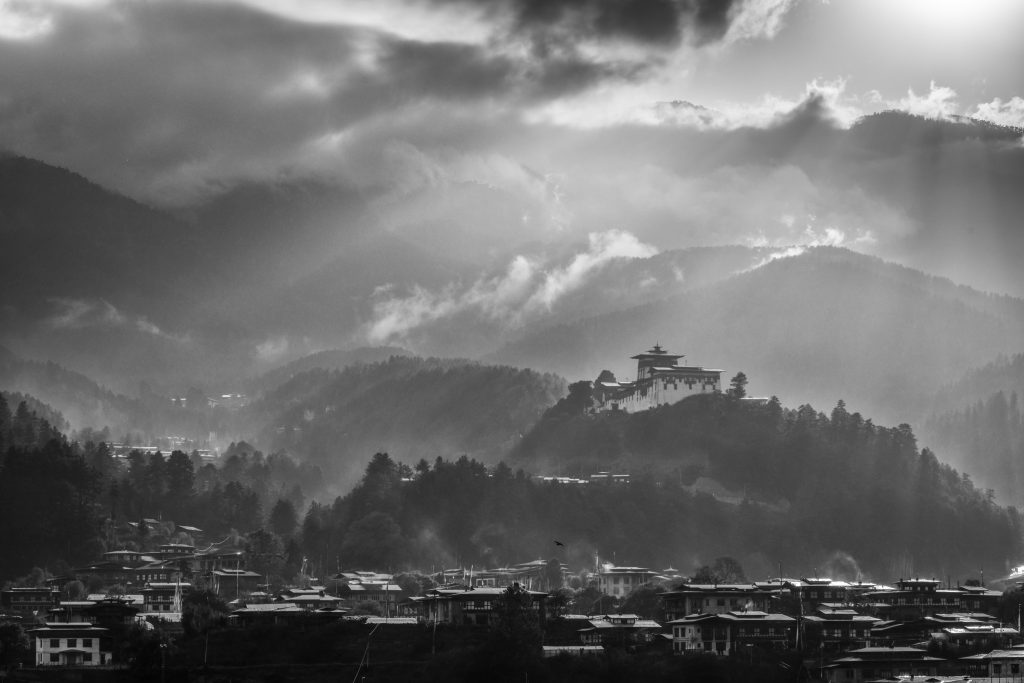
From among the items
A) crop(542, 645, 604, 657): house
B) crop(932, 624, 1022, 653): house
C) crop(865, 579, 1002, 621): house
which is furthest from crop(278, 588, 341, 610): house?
crop(932, 624, 1022, 653): house

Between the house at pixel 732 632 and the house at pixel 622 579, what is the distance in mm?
35927

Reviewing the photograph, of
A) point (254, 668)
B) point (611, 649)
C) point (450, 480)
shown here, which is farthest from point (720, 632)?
point (450, 480)

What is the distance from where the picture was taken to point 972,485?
195500 mm

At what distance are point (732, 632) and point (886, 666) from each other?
1390 cm

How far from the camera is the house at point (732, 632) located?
11744 centimetres

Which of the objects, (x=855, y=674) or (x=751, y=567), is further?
(x=751, y=567)

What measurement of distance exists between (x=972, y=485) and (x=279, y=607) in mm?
86763

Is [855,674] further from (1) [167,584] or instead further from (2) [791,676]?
(1) [167,584]

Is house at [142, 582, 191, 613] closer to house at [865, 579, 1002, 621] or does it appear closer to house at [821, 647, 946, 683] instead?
house at [865, 579, 1002, 621]

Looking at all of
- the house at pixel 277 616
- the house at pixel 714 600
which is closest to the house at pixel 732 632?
the house at pixel 714 600

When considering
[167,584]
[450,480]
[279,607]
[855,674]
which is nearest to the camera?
[855,674]

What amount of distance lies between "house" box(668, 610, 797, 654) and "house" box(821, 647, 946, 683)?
30.5 ft

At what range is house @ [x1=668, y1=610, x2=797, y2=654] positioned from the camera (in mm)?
117438

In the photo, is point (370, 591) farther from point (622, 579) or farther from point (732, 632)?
point (732, 632)
